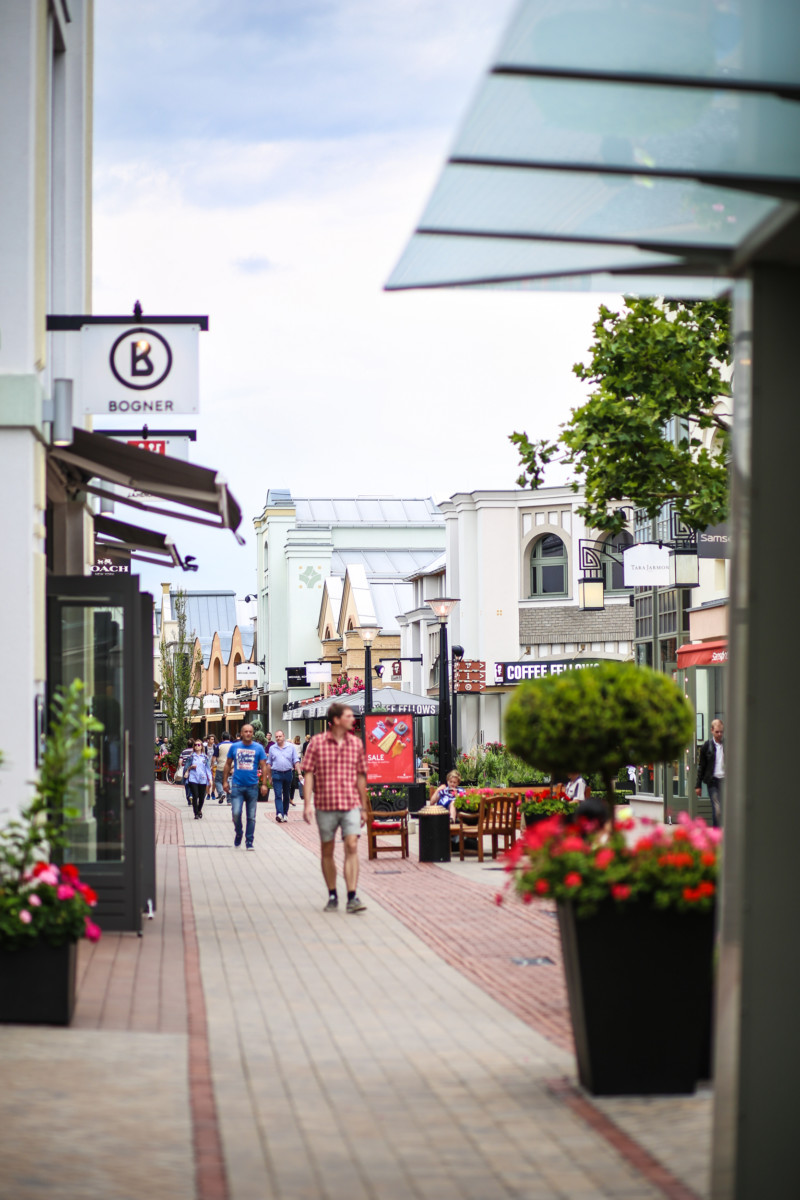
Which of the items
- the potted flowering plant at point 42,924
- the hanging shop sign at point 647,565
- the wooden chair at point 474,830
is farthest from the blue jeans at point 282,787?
the potted flowering plant at point 42,924

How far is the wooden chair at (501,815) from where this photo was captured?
63.5 feet

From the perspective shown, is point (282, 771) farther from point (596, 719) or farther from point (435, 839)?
point (596, 719)

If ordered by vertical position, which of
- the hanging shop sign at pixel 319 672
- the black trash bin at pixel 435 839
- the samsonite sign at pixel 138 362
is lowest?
the black trash bin at pixel 435 839

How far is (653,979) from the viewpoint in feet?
20.9

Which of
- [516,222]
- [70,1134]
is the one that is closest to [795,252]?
[516,222]

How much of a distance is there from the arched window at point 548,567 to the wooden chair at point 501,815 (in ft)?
102

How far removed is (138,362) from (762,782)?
773cm

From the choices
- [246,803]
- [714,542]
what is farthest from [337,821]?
[714,542]

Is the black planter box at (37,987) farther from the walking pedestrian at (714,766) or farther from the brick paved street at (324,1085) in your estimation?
the walking pedestrian at (714,766)

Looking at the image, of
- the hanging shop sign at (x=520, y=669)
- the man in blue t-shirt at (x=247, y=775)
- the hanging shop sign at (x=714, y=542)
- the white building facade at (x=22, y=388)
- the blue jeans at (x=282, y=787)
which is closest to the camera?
the white building facade at (x=22, y=388)

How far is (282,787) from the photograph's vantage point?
30.5 metres

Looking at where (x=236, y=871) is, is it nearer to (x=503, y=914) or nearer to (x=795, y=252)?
(x=503, y=914)

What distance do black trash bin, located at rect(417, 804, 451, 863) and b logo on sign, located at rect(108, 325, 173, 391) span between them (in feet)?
29.9

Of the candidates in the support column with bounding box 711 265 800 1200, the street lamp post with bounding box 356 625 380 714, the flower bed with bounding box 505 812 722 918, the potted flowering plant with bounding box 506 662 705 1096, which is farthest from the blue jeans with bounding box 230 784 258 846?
the support column with bounding box 711 265 800 1200
